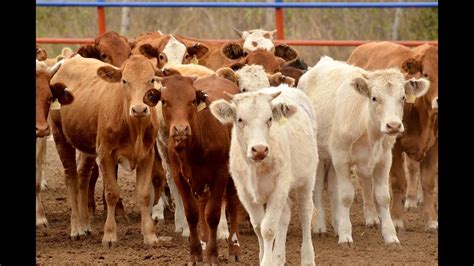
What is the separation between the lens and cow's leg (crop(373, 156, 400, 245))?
432 inches

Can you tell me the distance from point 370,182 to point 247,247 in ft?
4.52

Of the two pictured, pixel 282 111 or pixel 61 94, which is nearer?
pixel 282 111

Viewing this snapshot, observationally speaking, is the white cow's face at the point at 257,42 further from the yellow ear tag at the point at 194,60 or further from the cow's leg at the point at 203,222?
the cow's leg at the point at 203,222

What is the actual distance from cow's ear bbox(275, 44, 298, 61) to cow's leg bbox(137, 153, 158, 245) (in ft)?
12.0

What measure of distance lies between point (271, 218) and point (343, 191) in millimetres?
2101

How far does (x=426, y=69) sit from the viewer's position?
12789 millimetres

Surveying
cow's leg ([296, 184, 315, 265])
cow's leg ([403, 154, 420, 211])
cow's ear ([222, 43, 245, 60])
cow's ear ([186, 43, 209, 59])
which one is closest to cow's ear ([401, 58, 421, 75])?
cow's leg ([403, 154, 420, 211])

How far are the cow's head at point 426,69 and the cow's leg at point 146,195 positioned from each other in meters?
2.96

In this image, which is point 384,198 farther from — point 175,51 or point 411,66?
point 175,51

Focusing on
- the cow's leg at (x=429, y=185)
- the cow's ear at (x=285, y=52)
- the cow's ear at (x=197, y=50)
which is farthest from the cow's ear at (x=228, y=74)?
the cow's ear at (x=285, y=52)

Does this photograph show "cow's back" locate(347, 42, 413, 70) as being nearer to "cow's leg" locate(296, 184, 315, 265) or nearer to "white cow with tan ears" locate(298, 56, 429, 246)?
"white cow with tan ears" locate(298, 56, 429, 246)

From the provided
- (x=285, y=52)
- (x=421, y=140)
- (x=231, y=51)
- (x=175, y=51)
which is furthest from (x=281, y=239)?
(x=285, y=52)

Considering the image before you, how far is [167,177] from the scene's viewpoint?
1241 cm
